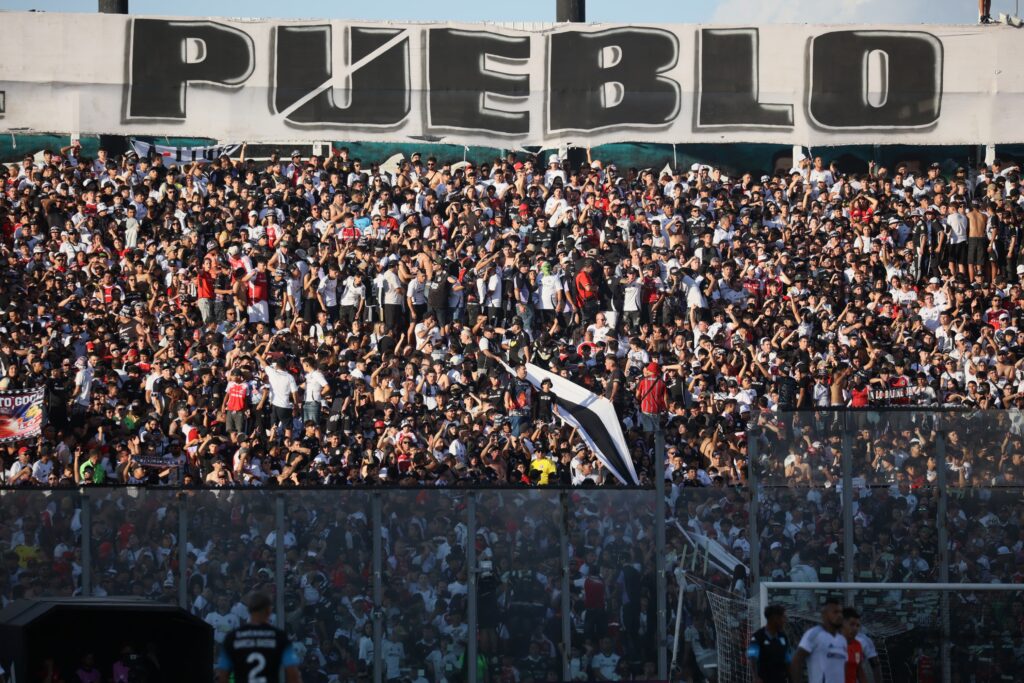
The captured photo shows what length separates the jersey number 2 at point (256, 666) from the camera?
35.2ft

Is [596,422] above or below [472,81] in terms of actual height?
below

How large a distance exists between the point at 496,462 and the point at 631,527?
17.2 feet

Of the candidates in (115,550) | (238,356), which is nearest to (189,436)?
(238,356)

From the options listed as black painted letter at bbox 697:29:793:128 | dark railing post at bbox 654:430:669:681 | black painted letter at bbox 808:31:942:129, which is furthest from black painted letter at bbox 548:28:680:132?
dark railing post at bbox 654:430:669:681

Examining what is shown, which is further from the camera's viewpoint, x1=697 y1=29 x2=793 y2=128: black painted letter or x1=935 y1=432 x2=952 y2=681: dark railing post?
x1=697 y1=29 x2=793 y2=128: black painted letter

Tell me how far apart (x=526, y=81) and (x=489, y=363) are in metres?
10.3

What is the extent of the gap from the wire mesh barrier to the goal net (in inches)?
1.3

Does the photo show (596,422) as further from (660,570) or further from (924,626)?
(924,626)

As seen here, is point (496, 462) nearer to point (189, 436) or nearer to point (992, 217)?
point (189, 436)

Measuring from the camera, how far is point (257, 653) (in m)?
10.7

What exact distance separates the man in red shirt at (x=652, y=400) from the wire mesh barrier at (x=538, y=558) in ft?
19.0

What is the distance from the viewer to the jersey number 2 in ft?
35.2

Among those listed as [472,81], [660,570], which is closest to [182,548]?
[660,570]

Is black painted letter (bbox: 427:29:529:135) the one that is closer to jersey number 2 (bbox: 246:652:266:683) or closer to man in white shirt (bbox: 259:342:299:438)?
man in white shirt (bbox: 259:342:299:438)
